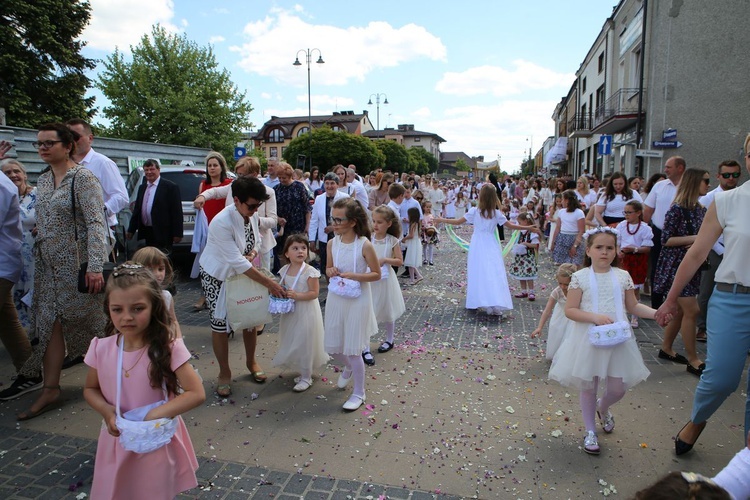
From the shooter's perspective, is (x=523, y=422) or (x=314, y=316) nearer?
(x=523, y=422)

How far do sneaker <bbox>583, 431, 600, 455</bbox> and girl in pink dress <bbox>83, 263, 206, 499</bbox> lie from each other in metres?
2.63

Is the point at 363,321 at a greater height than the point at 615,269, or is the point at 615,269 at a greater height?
the point at 615,269

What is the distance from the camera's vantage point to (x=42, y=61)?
25.2m

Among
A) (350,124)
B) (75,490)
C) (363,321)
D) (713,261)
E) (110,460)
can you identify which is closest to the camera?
(110,460)

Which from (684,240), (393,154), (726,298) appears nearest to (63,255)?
(726,298)

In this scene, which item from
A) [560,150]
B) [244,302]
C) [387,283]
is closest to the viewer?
[244,302]

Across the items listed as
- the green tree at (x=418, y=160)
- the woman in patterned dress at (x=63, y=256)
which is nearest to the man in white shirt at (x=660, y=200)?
the woman in patterned dress at (x=63, y=256)

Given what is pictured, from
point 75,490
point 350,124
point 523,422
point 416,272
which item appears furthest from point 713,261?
point 350,124

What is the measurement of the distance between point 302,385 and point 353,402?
1.99ft

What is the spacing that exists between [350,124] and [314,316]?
104 m

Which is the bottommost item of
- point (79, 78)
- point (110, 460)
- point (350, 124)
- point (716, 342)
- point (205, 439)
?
point (205, 439)

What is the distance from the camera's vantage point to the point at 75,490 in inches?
123

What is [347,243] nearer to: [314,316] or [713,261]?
[314,316]

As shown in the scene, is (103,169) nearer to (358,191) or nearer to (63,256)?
(63,256)
